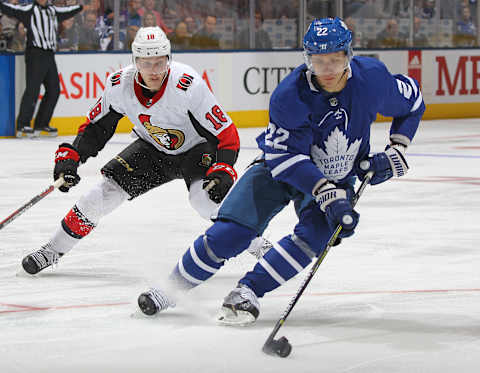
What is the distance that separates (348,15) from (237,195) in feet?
35.8

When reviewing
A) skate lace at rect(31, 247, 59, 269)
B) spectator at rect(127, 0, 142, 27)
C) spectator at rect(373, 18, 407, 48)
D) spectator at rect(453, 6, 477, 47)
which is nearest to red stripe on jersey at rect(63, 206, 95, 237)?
skate lace at rect(31, 247, 59, 269)

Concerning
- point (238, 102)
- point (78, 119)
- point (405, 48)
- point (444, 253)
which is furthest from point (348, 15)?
point (444, 253)

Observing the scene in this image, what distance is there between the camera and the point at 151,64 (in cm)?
423

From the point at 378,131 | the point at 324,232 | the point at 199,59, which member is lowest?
the point at 378,131

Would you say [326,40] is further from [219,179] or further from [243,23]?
[243,23]

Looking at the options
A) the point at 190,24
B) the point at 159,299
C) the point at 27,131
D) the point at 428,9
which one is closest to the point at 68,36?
the point at 27,131

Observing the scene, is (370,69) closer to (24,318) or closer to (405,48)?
(24,318)

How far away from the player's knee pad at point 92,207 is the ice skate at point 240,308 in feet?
3.47

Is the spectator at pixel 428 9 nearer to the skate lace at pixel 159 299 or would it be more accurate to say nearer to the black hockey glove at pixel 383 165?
the black hockey glove at pixel 383 165

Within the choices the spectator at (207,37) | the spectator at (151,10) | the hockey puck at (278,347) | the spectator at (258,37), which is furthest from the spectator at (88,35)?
the hockey puck at (278,347)

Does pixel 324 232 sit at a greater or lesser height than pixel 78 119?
greater

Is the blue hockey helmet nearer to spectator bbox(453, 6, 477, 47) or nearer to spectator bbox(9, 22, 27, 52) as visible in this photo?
spectator bbox(9, 22, 27, 52)

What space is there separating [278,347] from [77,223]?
156cm

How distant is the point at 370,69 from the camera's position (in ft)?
11.8
